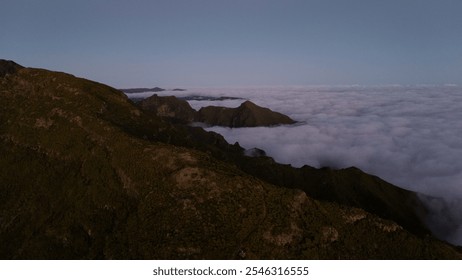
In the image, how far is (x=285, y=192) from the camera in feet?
215

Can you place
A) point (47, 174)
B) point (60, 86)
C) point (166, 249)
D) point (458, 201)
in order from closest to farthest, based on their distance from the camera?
point (166, 249)
point (47, 174)
point (60, 86)
point (458, 201)

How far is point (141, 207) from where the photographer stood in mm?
63594

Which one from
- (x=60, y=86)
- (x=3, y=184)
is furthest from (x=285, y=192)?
(x=60, y=86)

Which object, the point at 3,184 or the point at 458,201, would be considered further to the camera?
the point at 458,201

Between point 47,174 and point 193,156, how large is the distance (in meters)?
33.0

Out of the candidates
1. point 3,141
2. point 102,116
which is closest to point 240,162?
point 102,116

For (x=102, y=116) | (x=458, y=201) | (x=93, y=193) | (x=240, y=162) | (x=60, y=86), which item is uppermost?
(x=60, y=86)

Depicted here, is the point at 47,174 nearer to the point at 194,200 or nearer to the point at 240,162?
the point at 194,200

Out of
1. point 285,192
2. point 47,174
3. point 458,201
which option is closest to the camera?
point 285,192

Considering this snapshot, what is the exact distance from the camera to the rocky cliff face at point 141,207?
57.2 m

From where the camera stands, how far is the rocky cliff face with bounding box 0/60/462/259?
57.2 metres

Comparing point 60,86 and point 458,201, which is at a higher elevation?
point 60,86

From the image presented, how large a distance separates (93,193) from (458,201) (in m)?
191

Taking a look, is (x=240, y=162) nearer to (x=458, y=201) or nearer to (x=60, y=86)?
(x=60, y=86)
